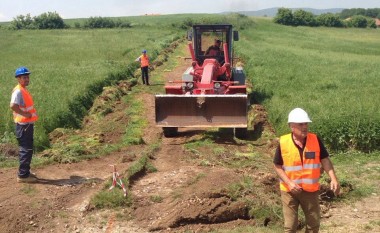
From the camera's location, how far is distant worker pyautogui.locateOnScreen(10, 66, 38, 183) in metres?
7.61

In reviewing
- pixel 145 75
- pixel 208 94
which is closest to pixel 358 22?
pixel 145 75

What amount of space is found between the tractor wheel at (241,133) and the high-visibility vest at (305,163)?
18.7 ft

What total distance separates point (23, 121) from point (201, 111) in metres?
4.32

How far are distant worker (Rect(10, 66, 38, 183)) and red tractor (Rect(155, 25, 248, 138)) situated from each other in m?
3.53

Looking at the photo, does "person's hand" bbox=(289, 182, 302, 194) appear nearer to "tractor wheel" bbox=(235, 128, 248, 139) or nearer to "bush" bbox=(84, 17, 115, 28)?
"tractor wheel" bbox=(235, 128, 248, 139)

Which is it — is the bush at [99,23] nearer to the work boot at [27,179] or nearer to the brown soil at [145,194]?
the brown soil at [145,194]

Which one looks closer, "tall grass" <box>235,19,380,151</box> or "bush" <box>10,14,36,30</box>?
"tall grass" <box>235,19,380,151</box>

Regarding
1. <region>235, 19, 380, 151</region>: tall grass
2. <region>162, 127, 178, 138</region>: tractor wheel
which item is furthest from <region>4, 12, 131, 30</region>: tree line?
<region>162, 127, 178, 138</region>: tractor wheel

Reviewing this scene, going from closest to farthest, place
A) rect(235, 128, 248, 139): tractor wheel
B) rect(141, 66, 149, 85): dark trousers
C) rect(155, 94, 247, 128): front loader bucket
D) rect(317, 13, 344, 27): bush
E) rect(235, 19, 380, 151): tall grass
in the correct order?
rect(235, 19, 380, 151): tall grass, rect(155, 94, 247, 128): front loader bucket, rect(235, 128, 248, 139): tractor wheel, rect(141, 66, 149, 85): dark trousers, rect(317, 13, 344, 27): bush

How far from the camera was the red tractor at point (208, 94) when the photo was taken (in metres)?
10.4

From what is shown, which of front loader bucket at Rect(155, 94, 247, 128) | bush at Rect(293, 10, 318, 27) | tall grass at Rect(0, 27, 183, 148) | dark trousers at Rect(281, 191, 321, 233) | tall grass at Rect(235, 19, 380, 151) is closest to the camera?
dark trousers at Rect(281, 191, 321, 233)

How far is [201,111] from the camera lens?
34.6 feet

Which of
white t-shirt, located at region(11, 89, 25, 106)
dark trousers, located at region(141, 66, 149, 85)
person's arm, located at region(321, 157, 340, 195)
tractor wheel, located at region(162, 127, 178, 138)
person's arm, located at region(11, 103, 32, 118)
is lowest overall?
tractor wheel, located at region(162, 127, 178, 138)

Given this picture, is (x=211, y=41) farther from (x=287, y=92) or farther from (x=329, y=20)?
(x=329, y=20)
